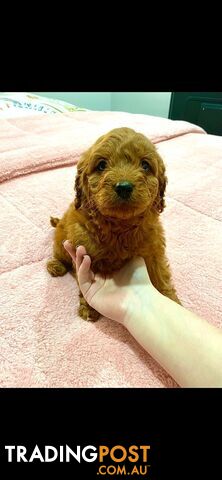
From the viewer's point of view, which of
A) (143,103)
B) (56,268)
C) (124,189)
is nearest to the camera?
(124,189)

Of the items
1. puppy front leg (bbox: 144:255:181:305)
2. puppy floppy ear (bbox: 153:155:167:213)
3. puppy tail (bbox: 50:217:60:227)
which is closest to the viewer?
puppy floppy ear (bbox: 153:155:167:213)

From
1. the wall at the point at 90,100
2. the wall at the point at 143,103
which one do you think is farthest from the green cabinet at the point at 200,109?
the wall at the point at 90,100

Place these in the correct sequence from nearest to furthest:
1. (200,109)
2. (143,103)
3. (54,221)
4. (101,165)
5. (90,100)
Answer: (101,165)
(54,221)
(200,109)
(90,100)
(143,103)

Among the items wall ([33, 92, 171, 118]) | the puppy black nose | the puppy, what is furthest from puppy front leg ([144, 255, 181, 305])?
wall ([33, 92, 171, 118])

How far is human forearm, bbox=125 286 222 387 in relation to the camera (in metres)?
0.79

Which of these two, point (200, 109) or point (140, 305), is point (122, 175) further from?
point (200, 109)

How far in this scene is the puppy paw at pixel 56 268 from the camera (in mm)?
1212

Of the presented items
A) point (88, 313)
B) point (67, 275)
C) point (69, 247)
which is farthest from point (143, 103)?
point (88, 313)

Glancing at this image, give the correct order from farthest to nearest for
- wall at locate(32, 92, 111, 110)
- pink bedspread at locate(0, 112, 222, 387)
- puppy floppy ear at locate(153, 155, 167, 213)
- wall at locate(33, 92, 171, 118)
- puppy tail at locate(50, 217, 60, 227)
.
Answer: wall at locate(33, 92, 171, 118)
wall at locate(32, 92, 111, 110)
puppy tail at locate(50, 217, 60, 227)
puppy floppy ear at locate(153, 155, 167, 213)
pink bedspread at locate(0, 112, 222, 387)

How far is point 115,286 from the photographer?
108 centimetres

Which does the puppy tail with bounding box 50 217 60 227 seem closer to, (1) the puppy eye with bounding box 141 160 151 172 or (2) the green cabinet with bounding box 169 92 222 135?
(1) the puppy eye with bounding box 141 160 151 172

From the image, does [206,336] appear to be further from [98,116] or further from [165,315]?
[98,116]

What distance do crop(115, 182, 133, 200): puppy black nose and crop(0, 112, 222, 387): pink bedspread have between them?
1.35ft

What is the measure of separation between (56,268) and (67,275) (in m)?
0.05
